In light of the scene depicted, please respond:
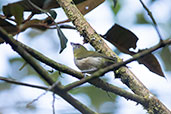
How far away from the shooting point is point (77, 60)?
3.36 ft

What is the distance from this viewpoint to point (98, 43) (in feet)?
3.62

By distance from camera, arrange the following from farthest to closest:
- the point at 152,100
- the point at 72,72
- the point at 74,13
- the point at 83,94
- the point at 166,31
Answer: the point at 166,31, the point at 83,94, the point at 74,13, the point at 152,100, the point at 72,72

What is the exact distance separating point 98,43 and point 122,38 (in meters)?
0.14

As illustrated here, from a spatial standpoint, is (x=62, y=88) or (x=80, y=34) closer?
(x=62, y=88)

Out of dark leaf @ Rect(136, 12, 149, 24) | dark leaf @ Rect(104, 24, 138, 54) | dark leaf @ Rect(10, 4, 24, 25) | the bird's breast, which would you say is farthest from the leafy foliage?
dark leaf @ Rect(136, 12, 149, 24)

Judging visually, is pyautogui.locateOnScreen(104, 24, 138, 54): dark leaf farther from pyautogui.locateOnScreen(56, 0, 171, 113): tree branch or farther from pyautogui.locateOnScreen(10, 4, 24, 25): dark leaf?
pyautogui.locateOnScreen(10, 4, 24, 25): dark leaf

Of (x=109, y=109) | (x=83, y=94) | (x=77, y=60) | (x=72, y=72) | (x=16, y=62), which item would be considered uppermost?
(x=16, y=62)

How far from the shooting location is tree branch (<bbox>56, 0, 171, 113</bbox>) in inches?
38.7

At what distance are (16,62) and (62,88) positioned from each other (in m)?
2.43

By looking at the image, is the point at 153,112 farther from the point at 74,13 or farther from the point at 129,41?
the point at 74,13

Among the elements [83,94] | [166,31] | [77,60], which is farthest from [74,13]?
[166,31]

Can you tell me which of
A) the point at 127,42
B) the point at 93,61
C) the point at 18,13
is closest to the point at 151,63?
the point at 127,42

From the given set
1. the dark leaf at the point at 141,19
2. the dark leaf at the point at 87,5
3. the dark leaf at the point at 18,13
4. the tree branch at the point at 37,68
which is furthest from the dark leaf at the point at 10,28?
the dark leaf at the point at 141,19

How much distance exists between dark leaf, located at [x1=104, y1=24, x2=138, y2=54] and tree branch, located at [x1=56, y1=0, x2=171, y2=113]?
59 millimetres
